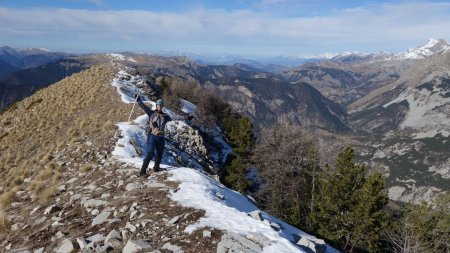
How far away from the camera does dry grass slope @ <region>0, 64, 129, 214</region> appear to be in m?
22.9

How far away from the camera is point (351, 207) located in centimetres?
4016

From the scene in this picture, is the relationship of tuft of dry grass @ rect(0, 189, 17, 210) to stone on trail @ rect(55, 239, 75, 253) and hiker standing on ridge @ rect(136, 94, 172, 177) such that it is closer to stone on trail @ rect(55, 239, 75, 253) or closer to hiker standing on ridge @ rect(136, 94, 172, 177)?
hiker standing on ridge @ rect(136, 94, 172, 177)

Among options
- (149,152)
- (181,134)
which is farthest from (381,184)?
(149,152)

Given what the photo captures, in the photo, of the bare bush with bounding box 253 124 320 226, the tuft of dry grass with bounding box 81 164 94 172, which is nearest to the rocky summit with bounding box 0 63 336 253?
the tuft of dry grass with bounding box 81 164 94 172

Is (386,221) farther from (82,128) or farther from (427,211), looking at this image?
(82,128)

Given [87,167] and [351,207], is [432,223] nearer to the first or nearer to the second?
[351,207]

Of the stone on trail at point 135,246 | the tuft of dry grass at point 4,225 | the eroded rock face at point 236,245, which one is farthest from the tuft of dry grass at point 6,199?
the eroded rock face at point 236,245

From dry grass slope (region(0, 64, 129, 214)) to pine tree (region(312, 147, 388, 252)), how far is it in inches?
841

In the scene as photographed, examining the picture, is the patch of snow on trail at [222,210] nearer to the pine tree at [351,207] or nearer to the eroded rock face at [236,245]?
the eroded rock face at [236,245]

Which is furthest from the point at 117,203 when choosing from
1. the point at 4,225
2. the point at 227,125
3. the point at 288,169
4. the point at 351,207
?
the point at 227,125

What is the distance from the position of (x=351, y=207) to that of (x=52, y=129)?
29.1 m

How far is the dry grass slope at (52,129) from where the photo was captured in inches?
902

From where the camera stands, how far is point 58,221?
47.9 ft

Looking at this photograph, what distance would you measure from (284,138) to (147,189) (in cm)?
3261
